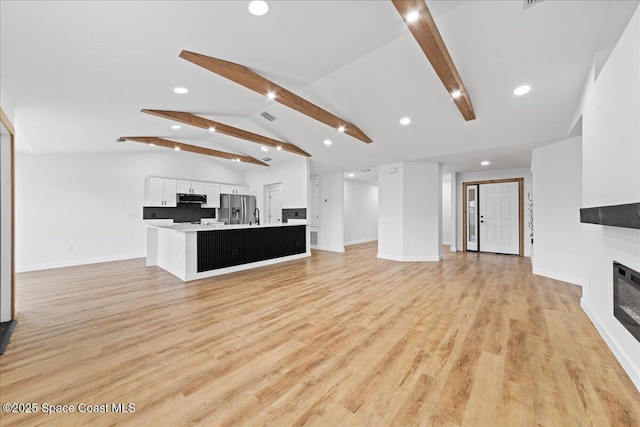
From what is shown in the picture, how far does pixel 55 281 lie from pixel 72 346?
3211mm

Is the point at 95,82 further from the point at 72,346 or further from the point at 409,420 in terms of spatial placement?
the point at 409,420

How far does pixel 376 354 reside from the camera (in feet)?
7.02

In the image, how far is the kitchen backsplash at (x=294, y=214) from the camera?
722cm

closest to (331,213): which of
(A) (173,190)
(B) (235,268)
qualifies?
(B) (235,268)

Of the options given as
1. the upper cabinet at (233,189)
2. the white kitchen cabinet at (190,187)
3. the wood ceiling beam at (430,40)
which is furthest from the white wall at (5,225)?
the upper cabinet at (233,189)

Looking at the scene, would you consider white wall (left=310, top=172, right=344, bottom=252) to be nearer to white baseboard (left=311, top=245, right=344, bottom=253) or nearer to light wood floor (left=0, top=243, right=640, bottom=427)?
white baseboard (left=311, top=245, right=344, bottom=253)

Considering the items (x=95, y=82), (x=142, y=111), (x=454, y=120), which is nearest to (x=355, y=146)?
(x=454, y=120)

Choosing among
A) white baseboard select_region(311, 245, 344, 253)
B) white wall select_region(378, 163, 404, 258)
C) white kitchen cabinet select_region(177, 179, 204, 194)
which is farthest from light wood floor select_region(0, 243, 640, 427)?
white kitchen cabinet select_region(177, 179, 204, 194)

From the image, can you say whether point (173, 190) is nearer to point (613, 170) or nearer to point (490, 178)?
point (613, 170)

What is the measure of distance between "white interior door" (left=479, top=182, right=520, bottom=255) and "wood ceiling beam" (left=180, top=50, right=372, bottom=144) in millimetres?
5156

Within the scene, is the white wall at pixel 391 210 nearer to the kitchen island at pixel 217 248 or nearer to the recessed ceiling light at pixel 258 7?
the kitchen island at pixel 217 248

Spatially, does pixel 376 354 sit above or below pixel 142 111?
below

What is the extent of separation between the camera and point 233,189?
8.69m

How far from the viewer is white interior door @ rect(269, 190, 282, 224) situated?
834 centimetres
